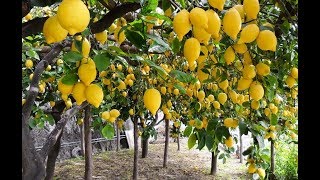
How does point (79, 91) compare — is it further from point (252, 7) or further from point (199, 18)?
point (252, 7)

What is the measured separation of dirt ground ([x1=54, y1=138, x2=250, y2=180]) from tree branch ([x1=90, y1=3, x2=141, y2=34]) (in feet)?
16.2

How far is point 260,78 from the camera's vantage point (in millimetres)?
1290

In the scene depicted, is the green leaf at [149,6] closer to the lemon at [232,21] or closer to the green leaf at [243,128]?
the lemon at [232,21]

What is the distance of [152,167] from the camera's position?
6.66 meters

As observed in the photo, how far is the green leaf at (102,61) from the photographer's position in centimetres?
91

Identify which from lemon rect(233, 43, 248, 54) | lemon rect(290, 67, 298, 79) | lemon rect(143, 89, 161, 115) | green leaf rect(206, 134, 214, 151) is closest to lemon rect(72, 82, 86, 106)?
lemon rect(143, 89, 161, 115)

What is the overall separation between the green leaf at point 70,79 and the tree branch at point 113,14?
9.4 inches

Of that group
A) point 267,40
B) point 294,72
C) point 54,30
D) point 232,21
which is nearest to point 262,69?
point 294,72

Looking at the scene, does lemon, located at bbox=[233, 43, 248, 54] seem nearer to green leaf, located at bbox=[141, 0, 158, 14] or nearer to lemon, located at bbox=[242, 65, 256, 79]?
lemon, located at bbox=[242, 65, 256, 79]

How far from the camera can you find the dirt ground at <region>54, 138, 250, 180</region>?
598 centimetres

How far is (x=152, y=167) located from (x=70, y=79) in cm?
596

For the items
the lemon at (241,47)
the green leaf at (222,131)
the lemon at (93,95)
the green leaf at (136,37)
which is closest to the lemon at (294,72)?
the lemon at (241,47)
